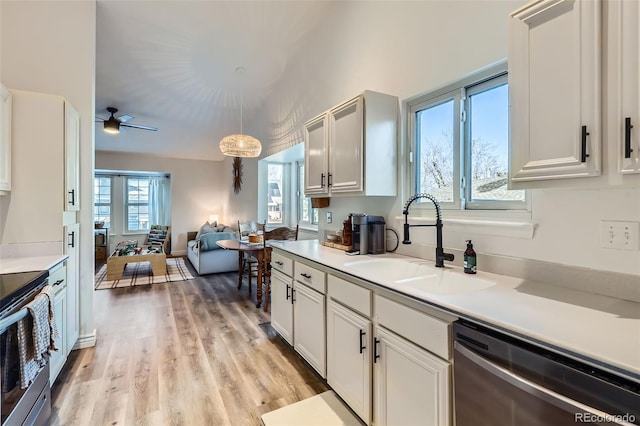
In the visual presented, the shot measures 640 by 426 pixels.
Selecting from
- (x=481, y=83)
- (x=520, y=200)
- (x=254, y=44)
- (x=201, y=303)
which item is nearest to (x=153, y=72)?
(x=254, y=44)

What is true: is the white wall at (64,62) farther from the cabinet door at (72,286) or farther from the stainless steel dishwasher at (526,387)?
the stainless steel dishwasher at (526,387)

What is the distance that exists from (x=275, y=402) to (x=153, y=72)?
164 inches

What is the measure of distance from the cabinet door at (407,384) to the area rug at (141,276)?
4.48 metres

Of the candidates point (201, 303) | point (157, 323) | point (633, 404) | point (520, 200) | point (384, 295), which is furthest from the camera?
point (201, 303)

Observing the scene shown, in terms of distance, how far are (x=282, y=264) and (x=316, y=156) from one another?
40.9 inches

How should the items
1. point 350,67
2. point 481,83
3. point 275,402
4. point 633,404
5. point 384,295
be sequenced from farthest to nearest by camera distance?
1. point 350,67
2. point 275,402
3. point 481,83
4. point 384,295
5. point 633,404

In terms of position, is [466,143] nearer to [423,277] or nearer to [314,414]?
[423,277]

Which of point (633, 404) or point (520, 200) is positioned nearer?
point (633, 404)

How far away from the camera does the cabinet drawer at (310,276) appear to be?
6.39ft

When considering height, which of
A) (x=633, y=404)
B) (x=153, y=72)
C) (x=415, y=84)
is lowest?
(x=633, y=404)

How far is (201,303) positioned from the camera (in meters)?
3.81

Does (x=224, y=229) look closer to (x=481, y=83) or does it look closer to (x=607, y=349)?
(x=481, y=83)

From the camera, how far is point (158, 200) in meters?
7.63

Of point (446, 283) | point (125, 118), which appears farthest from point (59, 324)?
point (125, 118)
